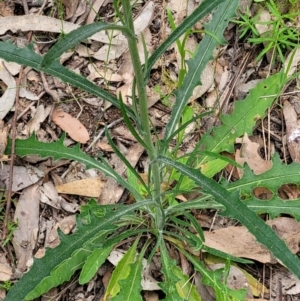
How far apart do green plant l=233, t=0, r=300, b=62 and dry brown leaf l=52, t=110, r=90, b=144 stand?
83 cm

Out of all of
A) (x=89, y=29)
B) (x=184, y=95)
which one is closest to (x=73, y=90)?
(x=184, y=95)

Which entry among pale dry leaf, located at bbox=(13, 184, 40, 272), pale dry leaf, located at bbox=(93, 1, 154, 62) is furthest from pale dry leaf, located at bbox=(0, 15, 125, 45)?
pale dry leaf, located at bbox=(13, 184, 40, 272)

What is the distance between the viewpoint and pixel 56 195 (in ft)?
7.02

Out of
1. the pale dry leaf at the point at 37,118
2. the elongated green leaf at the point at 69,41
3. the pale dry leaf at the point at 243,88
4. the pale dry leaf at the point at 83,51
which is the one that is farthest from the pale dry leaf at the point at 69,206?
the elongated green leaf at the point at 69,41

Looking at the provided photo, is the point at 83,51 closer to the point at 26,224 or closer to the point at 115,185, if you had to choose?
the point at 115,185

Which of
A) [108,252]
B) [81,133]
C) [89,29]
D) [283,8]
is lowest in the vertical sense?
[108,252]

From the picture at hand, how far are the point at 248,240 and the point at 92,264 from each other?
0.60 meters

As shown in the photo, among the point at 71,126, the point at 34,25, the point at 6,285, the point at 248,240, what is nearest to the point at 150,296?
the point at 248,240

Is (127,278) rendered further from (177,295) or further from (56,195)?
(56,195)

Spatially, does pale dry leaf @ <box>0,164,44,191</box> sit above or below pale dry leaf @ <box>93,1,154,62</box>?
below

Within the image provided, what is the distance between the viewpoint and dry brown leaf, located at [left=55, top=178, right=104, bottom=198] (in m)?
2.12

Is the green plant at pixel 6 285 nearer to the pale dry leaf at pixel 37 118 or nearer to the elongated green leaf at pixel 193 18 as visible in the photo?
the pale dry leaf at pixel 37 118

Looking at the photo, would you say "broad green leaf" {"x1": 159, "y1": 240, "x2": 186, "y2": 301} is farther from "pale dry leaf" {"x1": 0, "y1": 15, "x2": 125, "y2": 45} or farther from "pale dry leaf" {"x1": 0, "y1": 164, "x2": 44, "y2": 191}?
"pale dry leaf" {"x1": 0, "y1": 15, "x2": 125, "y2": 45}

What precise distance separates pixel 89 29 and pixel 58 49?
0.35 ft
